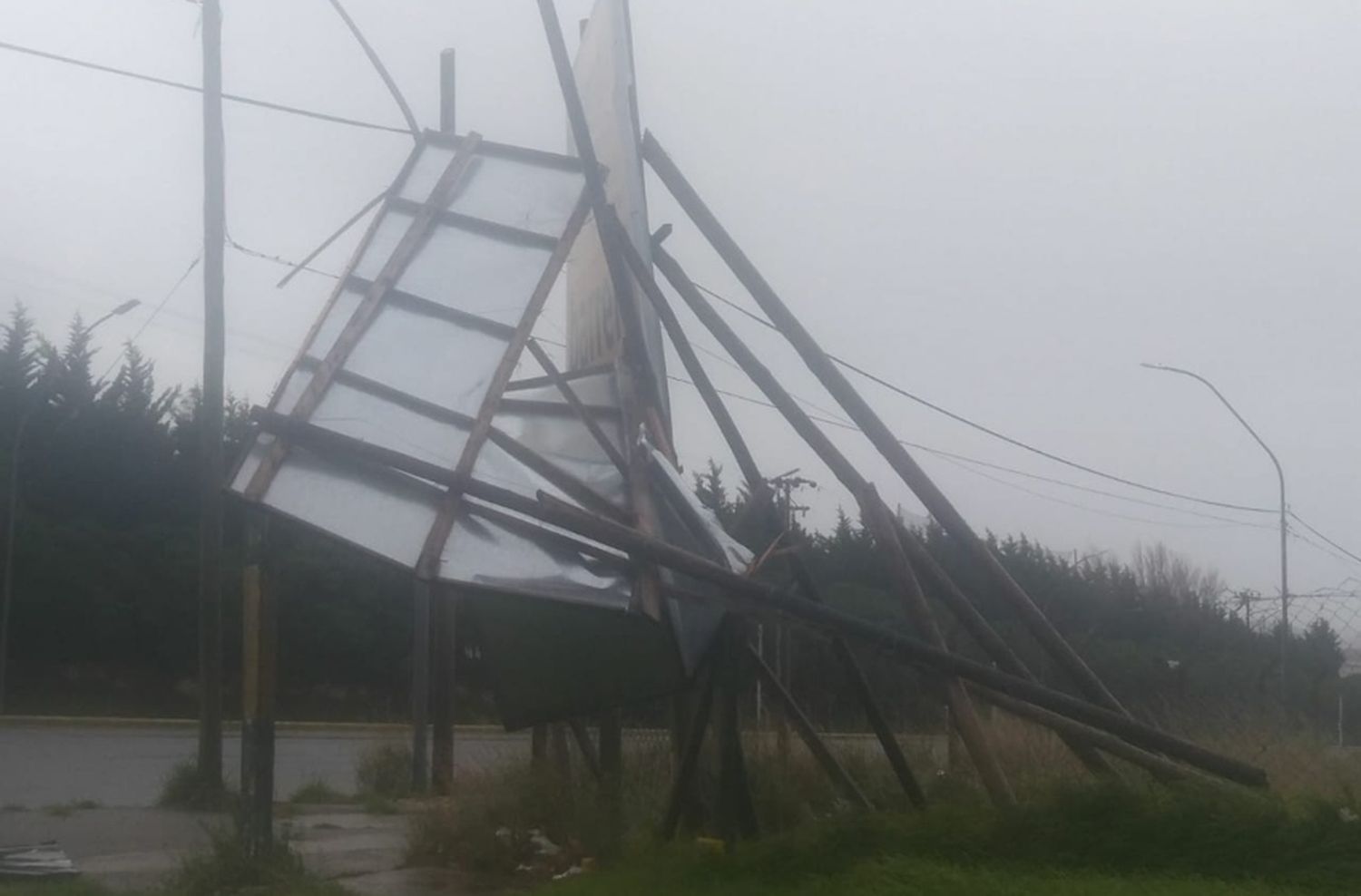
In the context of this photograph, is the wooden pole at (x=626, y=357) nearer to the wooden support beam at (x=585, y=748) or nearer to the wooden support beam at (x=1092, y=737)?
the wooden support beam at (x=585, y=748)

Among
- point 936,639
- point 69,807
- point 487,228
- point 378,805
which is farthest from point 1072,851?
point 69,807

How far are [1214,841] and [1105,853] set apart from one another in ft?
1.58

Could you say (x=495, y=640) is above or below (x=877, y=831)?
above

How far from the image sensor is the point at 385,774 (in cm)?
2005

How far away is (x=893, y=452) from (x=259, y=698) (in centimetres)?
395

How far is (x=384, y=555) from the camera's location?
27.4 ft

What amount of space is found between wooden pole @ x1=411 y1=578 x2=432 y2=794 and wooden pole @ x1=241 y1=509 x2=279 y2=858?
954 cm

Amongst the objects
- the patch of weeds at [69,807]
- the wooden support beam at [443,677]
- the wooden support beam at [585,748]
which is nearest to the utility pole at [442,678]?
the wooden support beam at [443,677]

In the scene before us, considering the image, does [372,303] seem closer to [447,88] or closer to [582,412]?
[582,412]

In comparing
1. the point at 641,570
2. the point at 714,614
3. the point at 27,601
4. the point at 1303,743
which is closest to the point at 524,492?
the point at 641,570

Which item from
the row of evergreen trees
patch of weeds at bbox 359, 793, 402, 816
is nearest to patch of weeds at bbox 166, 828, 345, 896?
patch of weeds at bbox 359, 793, 402, 816

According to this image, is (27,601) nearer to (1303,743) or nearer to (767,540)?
(767,540)

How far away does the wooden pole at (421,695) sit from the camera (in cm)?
1977

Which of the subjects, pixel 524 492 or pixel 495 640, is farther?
pixel 495 640
